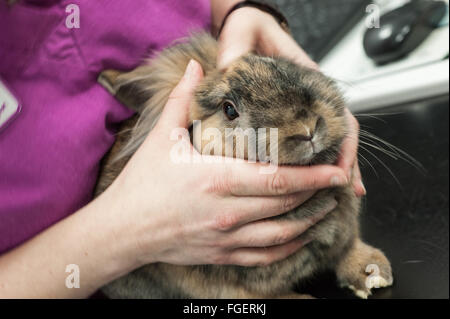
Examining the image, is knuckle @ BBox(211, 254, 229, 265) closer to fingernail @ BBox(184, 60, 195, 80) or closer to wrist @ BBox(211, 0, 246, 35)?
fingernail @ BBox(184, 60, 195, 80)

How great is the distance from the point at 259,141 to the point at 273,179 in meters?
0.06

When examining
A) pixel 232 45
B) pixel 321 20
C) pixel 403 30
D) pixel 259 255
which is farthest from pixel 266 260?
pixel 321 20

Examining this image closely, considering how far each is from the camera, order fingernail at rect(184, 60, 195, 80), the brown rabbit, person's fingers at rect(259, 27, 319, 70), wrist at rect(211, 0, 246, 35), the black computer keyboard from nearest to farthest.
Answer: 1. the brown rabbit
2. fingernail at rect(184, 60, 195, 80)
3. person's fingers at rect(259, 27, 319, 70)
4. wrist at rect(211, 0, 246, 35)
5. the black computer keyboard

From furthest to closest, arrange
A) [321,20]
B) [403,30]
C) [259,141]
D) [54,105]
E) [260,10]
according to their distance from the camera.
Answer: [321,20] → [403,30] → [260,10] → [54,105] → [259,141]

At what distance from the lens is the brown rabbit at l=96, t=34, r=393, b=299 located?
21.9 inches

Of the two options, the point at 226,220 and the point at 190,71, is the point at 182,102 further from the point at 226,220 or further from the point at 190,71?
the point at 226,220

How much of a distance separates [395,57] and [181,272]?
2.80ft

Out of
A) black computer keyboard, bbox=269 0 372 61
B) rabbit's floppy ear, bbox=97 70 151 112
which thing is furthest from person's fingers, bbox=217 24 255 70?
black computer keyboard, bbox=269 0 372 61

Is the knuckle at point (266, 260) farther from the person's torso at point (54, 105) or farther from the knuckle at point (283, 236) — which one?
the person's torso at point (54, 105)

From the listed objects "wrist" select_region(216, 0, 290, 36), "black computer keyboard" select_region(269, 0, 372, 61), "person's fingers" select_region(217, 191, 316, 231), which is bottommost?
"person's fingers" select_region(217, 191, 316, 231)

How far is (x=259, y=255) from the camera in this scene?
2.13 ft

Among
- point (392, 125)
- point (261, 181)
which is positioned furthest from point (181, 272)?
point (392, 125)
